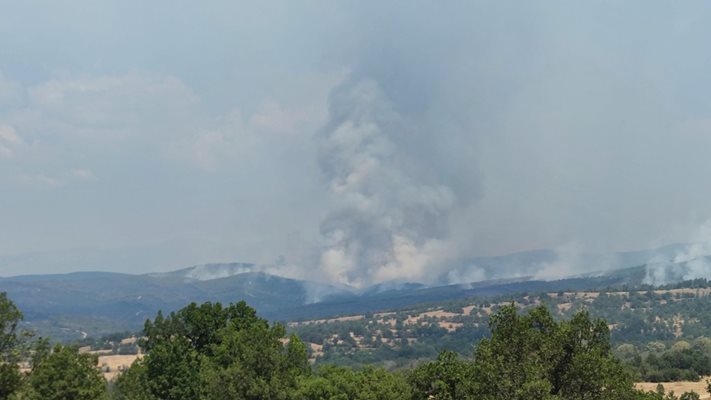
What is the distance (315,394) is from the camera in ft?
185

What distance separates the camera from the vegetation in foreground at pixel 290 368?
37.7m

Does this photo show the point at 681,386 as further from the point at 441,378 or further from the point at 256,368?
the point at 256,368

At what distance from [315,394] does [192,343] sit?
23.4 meters

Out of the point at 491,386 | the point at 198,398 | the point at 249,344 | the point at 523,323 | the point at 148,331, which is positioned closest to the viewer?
the point at 491,386

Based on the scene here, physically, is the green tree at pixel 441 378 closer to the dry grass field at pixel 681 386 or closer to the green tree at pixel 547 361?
the green tree at pixel 547 361

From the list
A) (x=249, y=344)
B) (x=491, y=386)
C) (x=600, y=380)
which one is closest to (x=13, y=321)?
(x=249, y=344)

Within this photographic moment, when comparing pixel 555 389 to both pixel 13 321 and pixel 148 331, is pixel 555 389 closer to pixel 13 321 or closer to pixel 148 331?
pixel 13 321

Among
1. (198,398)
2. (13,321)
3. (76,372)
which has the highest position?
(13,321)

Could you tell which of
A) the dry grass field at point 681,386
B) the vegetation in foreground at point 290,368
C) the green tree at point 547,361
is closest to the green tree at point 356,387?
the vegetation in foreground at point 290,368

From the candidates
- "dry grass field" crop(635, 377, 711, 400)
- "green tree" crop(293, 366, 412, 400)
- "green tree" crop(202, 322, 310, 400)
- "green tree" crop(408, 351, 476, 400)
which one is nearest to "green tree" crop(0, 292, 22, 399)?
"green tree" crop(202, 322, 310, 400)

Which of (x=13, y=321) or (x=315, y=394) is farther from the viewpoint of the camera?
(x=315, y=394)

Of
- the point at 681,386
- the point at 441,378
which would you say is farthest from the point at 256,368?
the point at 681,386

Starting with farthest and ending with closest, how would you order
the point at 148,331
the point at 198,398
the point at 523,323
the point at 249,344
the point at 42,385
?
Answer: the point at 148,331
the point at 198,398
the point at 249,344
the point at 42,385
the point at 523,323

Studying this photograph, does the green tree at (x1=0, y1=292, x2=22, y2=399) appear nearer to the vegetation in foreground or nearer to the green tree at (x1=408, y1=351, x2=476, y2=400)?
the vegetation in foreground
